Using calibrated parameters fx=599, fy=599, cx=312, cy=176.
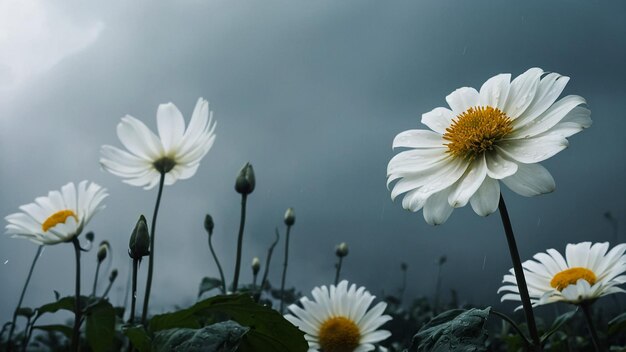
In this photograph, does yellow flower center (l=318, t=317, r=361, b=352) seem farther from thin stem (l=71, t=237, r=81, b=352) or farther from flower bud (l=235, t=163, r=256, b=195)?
thin stem (l=71, t=237, r=81, b=352)

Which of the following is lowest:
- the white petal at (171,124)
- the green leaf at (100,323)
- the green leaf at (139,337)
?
the green leaf at (139,337)

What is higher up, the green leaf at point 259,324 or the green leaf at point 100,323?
the green leaf at point 100,323

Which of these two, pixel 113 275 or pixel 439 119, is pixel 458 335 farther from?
pixel 113 275

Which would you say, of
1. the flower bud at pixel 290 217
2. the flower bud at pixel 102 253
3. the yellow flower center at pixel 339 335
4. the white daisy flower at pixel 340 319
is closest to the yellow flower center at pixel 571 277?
the white daisy flower at pixel 340 319

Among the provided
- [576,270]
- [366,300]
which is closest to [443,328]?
[576,270]

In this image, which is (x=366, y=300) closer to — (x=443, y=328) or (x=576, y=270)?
(x=576, y=270)

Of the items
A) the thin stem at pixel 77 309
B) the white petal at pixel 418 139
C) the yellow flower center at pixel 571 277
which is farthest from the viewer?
the thin stem at pixel 77 309

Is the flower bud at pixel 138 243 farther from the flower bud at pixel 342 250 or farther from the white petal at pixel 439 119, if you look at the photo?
the flower bud at pixel 342 250

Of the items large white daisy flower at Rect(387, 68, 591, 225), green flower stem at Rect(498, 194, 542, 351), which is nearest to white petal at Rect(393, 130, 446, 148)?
large white daisy flower at Rect(387, 68, 591, 225)
